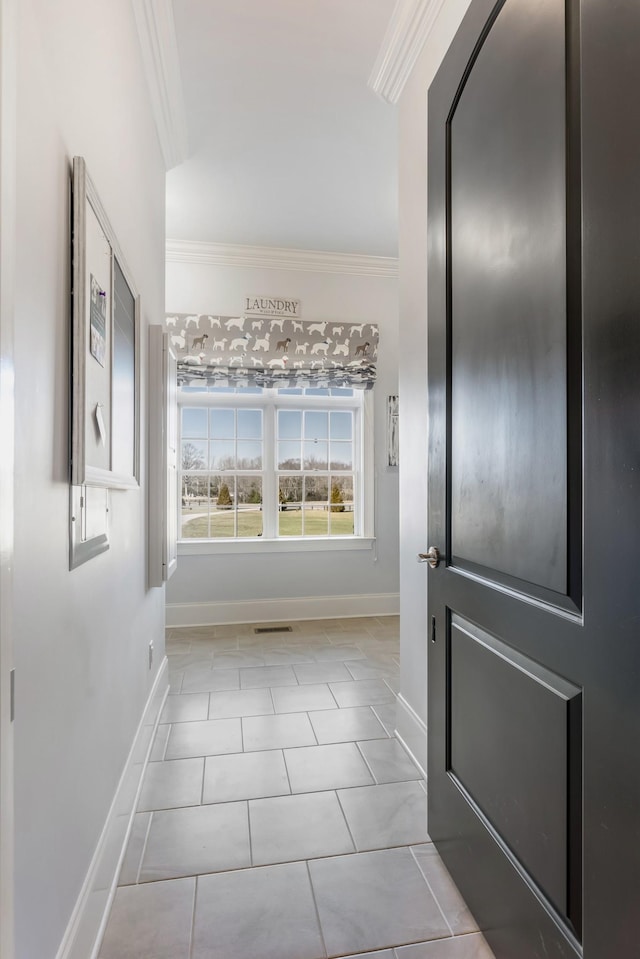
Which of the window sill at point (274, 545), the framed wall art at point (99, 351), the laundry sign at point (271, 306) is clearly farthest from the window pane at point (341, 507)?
the framed wall art at point (99, 351)

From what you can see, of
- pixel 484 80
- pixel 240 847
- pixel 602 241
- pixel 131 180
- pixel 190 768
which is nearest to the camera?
pixel 602 241

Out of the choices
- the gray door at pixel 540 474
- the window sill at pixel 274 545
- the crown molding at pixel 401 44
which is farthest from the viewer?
the window sill at pixel 274 545

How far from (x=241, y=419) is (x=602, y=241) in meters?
3.85

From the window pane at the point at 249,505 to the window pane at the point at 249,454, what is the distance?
0.33ft

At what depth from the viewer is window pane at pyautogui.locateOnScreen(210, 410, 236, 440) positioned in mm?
4508

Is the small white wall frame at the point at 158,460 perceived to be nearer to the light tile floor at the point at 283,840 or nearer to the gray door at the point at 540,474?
the light tile floor at the point at 283,840

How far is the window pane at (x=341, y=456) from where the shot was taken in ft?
15.4

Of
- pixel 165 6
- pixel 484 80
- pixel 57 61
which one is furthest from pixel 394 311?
pixel 57 61

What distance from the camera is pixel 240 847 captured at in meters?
1.67

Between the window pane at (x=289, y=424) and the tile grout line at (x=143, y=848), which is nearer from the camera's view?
the tile grout line at (x=143, y=848)

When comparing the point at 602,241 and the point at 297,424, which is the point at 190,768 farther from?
the point at 297,424

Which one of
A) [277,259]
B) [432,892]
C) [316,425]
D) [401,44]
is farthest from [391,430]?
[432,892]

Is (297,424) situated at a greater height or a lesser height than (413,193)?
lesser

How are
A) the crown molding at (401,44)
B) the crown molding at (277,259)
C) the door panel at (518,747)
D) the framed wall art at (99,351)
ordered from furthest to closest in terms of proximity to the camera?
the crown molding at (277,259)
the crown molding at (401,44)
the framed wall art at (99,351)
the door panel at (518,747)
